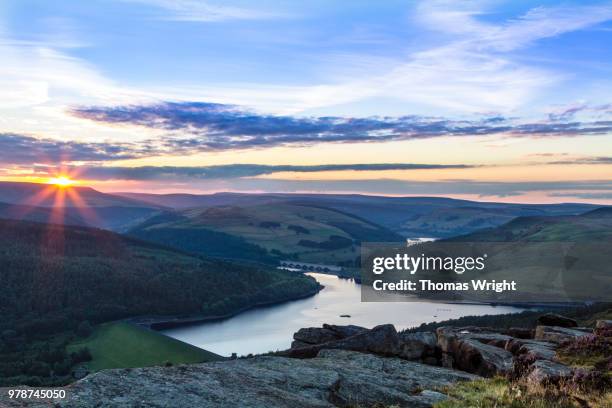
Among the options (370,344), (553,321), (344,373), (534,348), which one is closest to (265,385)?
(344,373)

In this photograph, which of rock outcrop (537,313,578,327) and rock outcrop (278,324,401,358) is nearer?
rock outcrop (278,324,401,358)

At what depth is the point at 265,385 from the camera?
65.8 feet

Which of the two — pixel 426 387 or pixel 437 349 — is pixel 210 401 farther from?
pixel 437 349

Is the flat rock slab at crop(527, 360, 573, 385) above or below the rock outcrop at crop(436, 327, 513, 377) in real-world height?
above

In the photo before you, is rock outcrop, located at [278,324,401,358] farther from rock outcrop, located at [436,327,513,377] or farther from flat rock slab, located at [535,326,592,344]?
flat rock slab, located at [535,326,592,344]

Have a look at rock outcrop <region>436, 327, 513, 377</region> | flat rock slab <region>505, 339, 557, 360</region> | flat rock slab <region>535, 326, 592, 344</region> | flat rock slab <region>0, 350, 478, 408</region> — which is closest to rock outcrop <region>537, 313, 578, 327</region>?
flat rock slab <region>535, 326, 592, 344</region>

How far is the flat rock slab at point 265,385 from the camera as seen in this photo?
16547 millimetres

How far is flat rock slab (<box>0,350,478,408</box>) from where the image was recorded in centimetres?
1655

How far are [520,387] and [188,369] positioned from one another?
12.2 metres

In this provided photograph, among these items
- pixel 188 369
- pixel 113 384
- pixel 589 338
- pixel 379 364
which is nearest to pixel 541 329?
pixel 589 338

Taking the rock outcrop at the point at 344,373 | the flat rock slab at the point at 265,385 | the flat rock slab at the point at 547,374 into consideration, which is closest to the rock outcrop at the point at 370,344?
the rock outcrop at the point at 344,373

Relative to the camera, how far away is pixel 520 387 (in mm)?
19688

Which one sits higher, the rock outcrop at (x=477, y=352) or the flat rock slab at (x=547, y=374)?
the flat rock slab at (x=547, y=374)

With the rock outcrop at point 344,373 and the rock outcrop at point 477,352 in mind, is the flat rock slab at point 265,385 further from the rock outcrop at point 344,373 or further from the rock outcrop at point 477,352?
the rock outcrop at point 477,352
